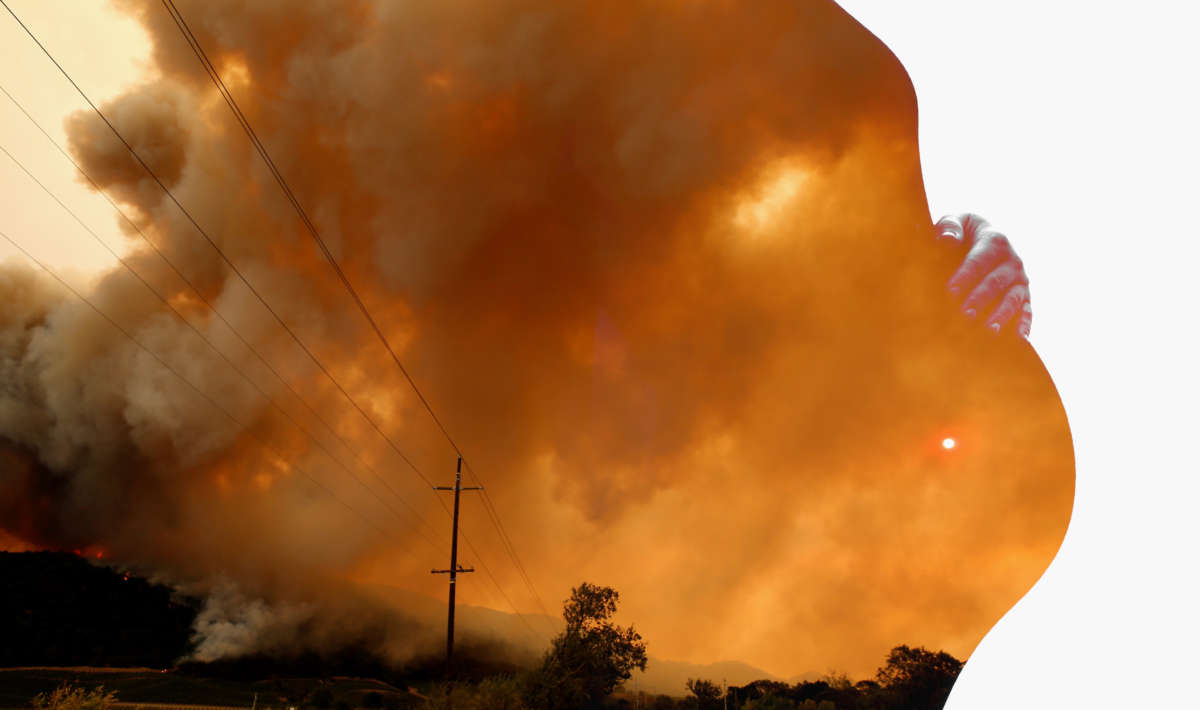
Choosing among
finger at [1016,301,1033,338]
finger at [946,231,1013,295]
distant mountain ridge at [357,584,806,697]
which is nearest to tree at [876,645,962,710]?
distant mountain ridge at [357,584,806,697]

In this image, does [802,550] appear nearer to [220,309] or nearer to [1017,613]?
[1017,613]

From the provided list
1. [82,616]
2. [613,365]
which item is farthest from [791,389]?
[82,616]

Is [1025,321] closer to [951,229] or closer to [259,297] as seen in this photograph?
[951,229]

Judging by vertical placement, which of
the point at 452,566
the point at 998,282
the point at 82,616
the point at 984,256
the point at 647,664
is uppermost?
the point at 984,256

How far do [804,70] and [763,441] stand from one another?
259 inches

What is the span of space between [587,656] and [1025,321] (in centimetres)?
849

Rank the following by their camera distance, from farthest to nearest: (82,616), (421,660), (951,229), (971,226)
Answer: (421,660) < (82,616) < (951,229) < (971,226)

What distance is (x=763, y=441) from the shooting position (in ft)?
38.7

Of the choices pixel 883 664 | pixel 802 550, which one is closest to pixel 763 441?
pixel 802 550

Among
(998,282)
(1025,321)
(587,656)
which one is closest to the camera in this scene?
(998,282)

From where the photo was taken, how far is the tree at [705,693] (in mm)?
11031

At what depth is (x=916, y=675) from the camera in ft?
36.1

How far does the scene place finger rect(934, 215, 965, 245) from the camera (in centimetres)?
895

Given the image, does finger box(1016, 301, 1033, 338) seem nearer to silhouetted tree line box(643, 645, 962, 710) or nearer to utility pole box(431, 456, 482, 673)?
silhouetted tree line box(643, 645, 962, 710)
